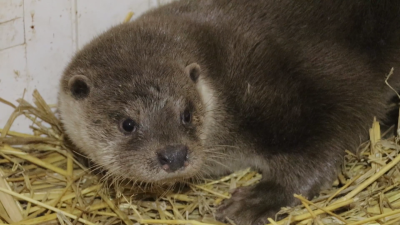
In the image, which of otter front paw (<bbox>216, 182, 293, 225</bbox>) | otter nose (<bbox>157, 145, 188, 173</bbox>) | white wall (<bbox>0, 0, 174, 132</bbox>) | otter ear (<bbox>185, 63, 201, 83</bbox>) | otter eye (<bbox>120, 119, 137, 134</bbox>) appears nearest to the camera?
otter nose (<bbox>157, 145, 188, 173</bbox>)

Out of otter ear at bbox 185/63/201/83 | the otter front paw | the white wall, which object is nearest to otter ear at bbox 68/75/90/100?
otter ear at bbox 185/63/201/83

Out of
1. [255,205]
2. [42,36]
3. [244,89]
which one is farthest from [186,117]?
[42,36]

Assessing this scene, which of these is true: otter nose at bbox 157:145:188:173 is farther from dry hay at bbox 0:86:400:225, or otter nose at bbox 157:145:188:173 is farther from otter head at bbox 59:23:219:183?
dry hay at bbox 0:86:400:225

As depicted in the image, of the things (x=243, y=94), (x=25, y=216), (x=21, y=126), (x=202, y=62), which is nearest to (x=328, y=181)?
(x=243, y=94)

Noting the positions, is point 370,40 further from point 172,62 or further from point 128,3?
point 128,3

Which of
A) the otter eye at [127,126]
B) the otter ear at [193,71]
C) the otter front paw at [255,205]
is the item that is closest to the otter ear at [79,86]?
the otter eye at [127,126]

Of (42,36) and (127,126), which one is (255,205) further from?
(42,36)
